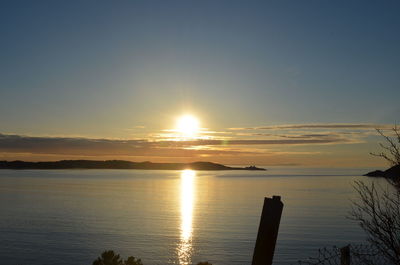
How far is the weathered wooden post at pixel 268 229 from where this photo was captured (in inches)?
221

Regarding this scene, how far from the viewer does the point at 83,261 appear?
30.2 meters

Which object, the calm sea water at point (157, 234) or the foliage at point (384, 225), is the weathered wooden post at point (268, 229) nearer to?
the foliage at point (384, 225)

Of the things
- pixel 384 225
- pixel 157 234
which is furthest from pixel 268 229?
pixel 157 234

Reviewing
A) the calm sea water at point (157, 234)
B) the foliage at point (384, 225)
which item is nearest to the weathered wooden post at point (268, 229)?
the foliage at point (384, 225)

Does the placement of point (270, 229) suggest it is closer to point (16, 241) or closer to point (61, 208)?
point (16, 241)

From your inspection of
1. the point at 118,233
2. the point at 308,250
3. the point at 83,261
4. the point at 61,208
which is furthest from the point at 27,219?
the point at 308,250

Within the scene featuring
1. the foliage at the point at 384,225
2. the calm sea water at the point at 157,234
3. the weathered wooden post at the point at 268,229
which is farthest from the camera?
the calm sea water at the point at 157,234

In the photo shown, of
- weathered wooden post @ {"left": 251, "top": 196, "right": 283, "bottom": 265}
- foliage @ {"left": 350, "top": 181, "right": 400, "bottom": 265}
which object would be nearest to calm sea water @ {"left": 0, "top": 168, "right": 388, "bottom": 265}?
foliage @ {"left": 350, "top": 181, "right": 400, "bottom": 265}

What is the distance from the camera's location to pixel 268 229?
5637mm

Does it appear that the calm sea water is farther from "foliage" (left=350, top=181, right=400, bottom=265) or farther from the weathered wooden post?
the weathered wooden post

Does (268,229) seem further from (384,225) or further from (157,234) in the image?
(157,234)

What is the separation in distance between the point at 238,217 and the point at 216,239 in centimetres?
1571

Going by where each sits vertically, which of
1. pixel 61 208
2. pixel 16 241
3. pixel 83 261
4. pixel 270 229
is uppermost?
pixel 61 208

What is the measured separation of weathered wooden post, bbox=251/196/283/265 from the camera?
5.61 m
